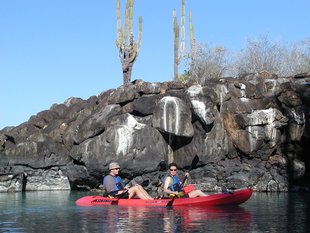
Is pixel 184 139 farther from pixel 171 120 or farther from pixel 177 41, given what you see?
pixel 177 41

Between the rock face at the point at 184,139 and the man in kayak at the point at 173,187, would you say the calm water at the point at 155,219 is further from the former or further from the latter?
the rock face at the point at 184,139

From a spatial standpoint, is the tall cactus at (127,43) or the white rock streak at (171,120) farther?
the tall cactus at (127,43)

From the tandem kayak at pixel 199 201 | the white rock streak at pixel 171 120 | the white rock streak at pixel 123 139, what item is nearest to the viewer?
the tandem kayak at pixel 199 201

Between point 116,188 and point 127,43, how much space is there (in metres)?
20.8

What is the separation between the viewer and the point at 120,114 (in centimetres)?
3281

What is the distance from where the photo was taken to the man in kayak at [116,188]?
21.3 meters

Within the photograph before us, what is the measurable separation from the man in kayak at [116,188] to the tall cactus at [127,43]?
2003 centimetres

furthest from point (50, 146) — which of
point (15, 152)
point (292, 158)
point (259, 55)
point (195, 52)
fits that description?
point (259, 55)

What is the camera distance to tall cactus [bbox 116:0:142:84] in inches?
1560

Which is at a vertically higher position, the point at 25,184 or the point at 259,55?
the point at 259,55

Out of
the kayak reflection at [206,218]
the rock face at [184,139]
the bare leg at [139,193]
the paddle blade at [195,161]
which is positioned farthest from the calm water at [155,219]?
the paddle blade at [195,161]

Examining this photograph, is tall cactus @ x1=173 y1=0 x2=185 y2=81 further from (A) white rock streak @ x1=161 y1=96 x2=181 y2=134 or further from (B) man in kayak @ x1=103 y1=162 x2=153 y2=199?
(B) man in kayak @ x1=103 y1=162 x2=153 y2=199

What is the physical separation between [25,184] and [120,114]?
7657 mm

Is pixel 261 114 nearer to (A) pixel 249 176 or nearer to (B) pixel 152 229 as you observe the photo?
(A) pixel 249 176
